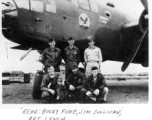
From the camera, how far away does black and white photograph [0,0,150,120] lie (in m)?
5.70

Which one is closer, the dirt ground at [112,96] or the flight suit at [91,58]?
the dirt ground at [112,96]

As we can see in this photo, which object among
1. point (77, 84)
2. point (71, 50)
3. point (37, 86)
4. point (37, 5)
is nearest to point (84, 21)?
point (71, 50)

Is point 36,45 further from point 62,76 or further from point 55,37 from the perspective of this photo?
point 62,76

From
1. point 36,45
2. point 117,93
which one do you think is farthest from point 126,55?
point 36,45

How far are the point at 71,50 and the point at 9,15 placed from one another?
6.39ft

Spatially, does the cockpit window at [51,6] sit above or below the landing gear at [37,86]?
above

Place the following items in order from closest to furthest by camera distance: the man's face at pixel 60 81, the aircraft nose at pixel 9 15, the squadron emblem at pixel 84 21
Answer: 1. the aircraft nose at pixel 9 15
2. the man's face at pixel 60 81
3. the squadron emblem at pixel 84 21

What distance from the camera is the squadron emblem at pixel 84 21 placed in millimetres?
6373

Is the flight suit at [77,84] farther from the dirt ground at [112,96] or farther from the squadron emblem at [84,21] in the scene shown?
the squadron emblem at [84,21]

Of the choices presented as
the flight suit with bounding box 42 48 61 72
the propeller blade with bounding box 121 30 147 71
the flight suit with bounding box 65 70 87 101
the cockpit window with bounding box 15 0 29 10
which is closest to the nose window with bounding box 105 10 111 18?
the propeller blade with bounding box 121 30 147 71

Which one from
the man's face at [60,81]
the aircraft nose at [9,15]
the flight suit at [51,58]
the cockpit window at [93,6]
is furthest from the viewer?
the cockpit window at [93,6]

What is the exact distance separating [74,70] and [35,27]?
1596 millimetres

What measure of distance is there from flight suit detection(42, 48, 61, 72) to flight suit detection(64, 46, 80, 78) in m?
0.24

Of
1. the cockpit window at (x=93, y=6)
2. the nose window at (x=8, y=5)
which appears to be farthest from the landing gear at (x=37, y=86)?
the cockpit window at (x=93, y=6)
